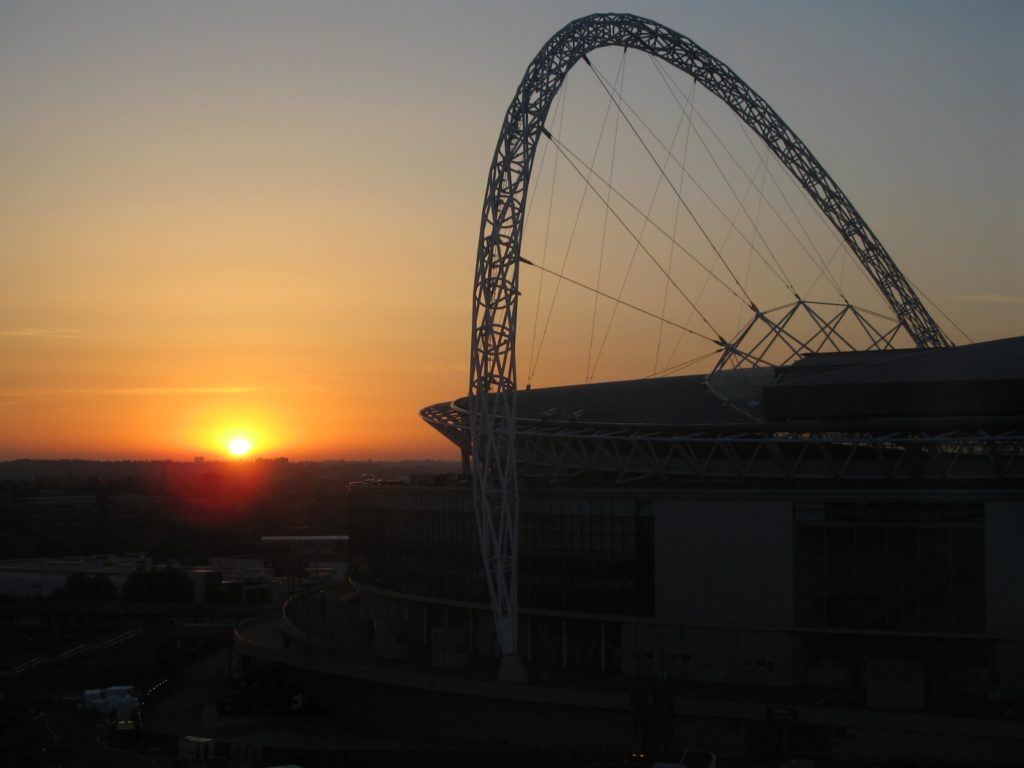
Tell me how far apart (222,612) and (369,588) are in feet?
110

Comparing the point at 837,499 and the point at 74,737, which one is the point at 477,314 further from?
the point at 74,737

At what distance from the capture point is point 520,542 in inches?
1871

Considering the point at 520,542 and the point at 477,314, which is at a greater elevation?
the point at 477,314

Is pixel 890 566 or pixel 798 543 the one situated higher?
pixel 798 543

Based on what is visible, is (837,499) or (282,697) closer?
(837,499)

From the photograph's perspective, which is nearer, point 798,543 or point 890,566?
point 890,566

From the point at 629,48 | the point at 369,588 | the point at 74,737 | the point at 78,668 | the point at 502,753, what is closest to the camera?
the point at 502,753

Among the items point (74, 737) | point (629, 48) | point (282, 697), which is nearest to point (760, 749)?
point (282, 697)

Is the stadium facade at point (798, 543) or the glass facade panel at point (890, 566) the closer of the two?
the stadium facade at point (798, 543)

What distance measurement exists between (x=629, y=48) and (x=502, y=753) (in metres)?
27.7

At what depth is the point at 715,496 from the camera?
43031 millimetres

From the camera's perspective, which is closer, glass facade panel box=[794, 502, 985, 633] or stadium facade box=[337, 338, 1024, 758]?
stadium facade box=[337, 338, 1024, 758]

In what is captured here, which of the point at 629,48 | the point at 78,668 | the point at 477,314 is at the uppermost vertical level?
the point at 629,48

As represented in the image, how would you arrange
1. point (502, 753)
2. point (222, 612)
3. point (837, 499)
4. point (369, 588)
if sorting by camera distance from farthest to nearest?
point (222, 612) → point (369, 588) → point (837, 499) → point (502, 753)
